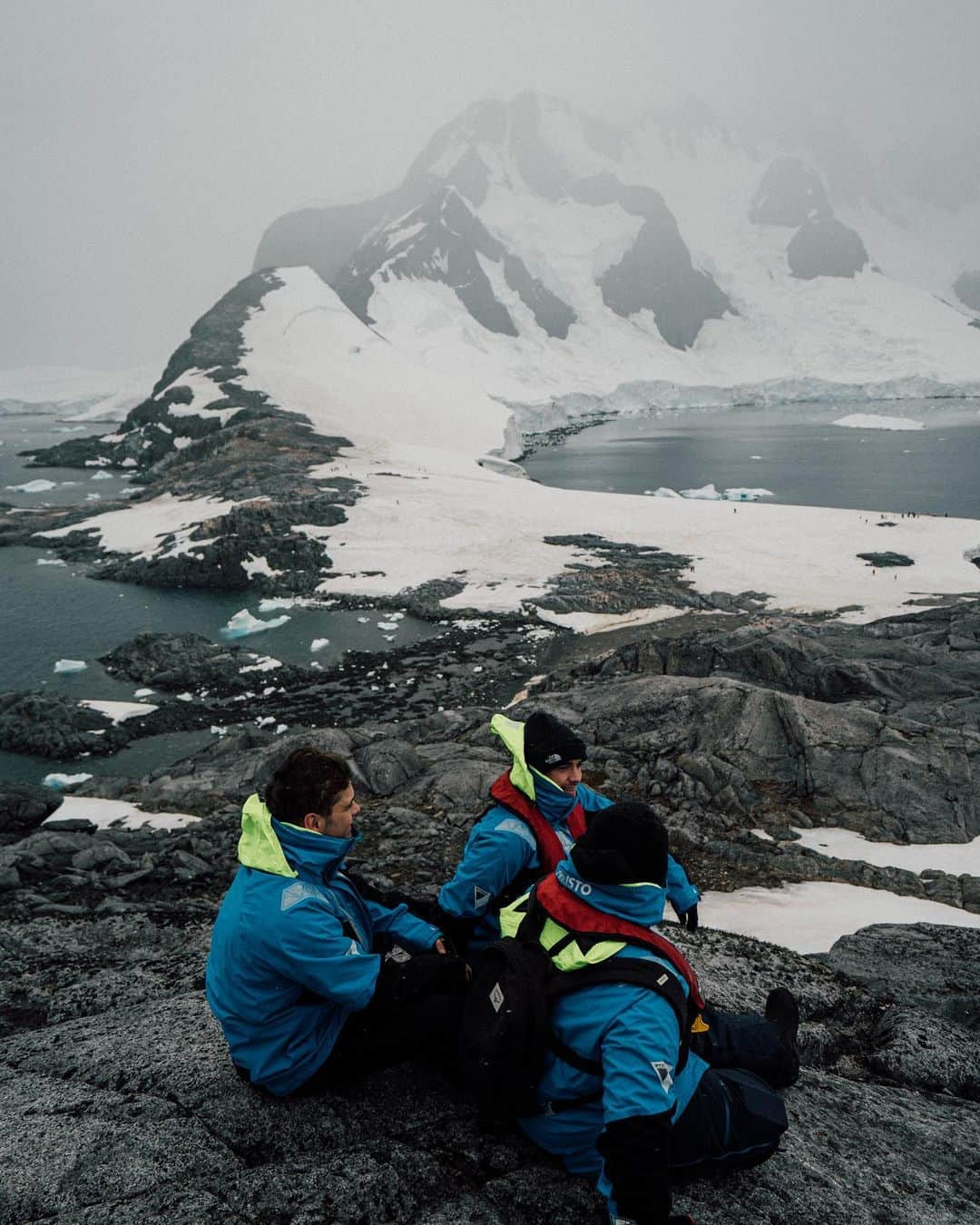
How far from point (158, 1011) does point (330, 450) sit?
70710 millimetres

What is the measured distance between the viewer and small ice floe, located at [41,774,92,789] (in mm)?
21456

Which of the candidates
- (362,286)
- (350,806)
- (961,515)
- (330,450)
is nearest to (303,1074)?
(350,806)

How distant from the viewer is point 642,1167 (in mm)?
2918

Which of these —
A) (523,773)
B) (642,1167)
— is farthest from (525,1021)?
(523,773)

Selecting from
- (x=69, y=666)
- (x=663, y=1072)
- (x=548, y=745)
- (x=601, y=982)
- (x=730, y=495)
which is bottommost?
(x=730, y=495)

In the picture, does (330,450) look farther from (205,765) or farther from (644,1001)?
(644,1001)

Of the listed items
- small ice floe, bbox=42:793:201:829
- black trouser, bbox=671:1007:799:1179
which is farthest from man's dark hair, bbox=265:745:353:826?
small ice floe, bbox=42:793:201:829

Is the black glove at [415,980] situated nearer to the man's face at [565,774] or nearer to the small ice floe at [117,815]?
the man's face at [565,774]

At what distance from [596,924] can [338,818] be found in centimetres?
144

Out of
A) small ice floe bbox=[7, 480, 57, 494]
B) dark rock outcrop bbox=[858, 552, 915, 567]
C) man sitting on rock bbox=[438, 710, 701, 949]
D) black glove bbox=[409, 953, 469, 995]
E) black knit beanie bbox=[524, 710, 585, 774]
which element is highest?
black knit beanie bbox=[524, 710, 585, 774]

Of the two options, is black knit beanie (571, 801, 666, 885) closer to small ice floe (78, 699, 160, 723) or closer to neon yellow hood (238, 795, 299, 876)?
neon yellow hood (238, 795, 299, 876)

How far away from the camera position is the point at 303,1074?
3.95m

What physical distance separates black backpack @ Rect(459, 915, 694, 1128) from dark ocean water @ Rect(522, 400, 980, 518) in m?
64.5

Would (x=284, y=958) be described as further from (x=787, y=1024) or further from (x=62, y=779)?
(x=62, y=779)
